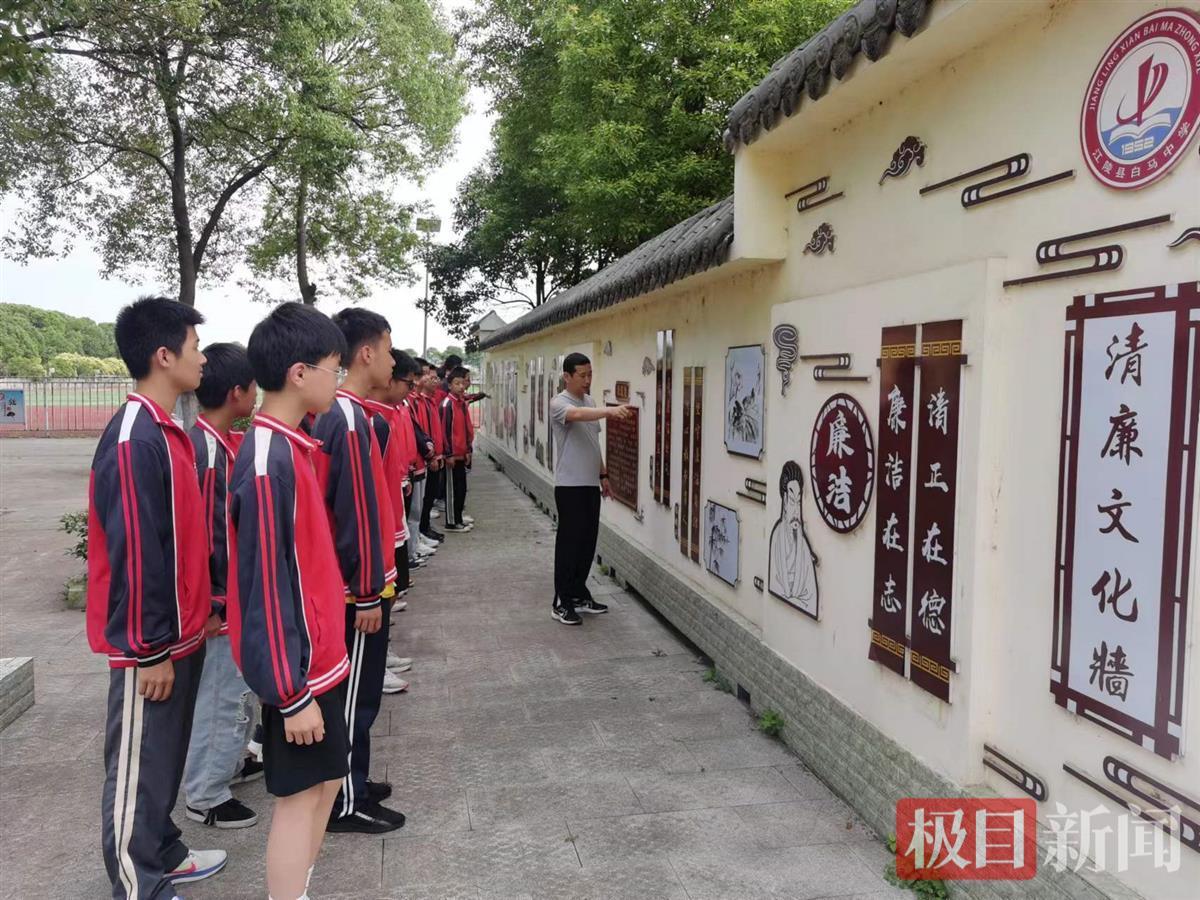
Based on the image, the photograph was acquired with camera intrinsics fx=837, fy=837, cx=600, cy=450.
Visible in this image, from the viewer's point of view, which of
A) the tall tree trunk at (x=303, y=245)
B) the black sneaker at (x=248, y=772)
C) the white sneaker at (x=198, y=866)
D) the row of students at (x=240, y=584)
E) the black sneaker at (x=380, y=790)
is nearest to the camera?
the row of students at (x=240, y=584)

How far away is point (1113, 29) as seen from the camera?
7.82 ft

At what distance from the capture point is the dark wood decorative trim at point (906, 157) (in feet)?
10.8

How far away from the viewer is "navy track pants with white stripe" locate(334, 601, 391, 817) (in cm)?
338

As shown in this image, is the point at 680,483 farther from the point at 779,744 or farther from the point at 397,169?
the point at 397,169

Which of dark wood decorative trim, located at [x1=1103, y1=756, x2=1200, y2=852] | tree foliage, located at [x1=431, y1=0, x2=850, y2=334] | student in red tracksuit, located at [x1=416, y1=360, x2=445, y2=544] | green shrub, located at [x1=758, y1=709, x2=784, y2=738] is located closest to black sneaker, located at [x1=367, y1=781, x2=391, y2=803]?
green shrub, located at [x1=758, y1=709, x2=784, y2=738]

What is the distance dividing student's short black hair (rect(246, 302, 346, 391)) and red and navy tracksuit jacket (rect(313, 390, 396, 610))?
2.04 feet

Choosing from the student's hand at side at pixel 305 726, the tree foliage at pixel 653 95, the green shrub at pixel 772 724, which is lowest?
the green shrub at pixel 772 724

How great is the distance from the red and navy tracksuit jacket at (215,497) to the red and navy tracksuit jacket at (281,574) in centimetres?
92

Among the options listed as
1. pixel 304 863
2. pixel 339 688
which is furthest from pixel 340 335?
pixel 304 863

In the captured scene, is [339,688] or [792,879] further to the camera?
[792,879]

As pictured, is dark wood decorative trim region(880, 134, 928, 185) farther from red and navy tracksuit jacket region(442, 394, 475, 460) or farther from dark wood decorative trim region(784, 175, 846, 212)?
red and navy tracksuit jacket region(442, 394, 475, 460)

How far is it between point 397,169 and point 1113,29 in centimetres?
1661

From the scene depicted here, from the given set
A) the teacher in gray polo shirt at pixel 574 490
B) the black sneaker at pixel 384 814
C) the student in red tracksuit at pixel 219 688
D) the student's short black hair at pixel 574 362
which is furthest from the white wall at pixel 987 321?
the student in red tracksuit at pixel 219 688

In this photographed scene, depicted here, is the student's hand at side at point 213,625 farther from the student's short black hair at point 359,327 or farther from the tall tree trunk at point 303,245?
the tall tree trunk at point 303,245
